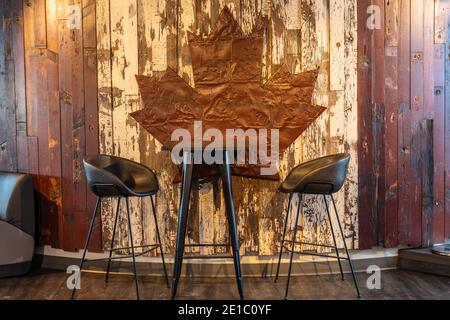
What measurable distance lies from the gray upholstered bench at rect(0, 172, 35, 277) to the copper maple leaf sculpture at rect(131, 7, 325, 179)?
104 cm

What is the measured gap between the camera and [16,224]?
3613mm

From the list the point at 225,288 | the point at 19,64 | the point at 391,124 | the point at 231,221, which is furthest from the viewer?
the point at 19,64

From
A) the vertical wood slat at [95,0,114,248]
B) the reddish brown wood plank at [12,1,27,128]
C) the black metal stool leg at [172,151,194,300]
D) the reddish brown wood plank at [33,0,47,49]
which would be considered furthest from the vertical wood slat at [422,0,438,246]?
the reddish brown wood plank at [12,1,27,128]

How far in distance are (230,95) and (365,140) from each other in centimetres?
110

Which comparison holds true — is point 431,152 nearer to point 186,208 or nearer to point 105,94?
point 186,208

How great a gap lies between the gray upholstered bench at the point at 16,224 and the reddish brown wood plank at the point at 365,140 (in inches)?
101

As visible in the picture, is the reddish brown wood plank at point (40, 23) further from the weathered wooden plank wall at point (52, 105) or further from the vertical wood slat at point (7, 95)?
the vertical wood slat at point (7, 95)

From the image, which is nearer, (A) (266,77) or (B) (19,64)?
(A) (266,77)

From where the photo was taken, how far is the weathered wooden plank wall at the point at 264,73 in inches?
143

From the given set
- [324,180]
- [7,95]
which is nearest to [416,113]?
[324,180]

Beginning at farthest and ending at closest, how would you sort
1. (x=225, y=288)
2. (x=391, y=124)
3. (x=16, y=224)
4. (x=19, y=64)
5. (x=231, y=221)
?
(x=19, y=64) → (x=391, y=124) → (x=16, y=224) → (x=225, y=288) → (x=231, y=221)

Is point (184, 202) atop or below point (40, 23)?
below

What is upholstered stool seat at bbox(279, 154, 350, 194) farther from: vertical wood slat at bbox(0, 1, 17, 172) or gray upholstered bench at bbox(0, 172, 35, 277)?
vertical wood slat at bbox(0, 1, 17, 172)

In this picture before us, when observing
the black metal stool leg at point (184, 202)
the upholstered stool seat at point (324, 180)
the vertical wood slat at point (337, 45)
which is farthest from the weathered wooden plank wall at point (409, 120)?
the black metal stool leg at point (184, 202)
